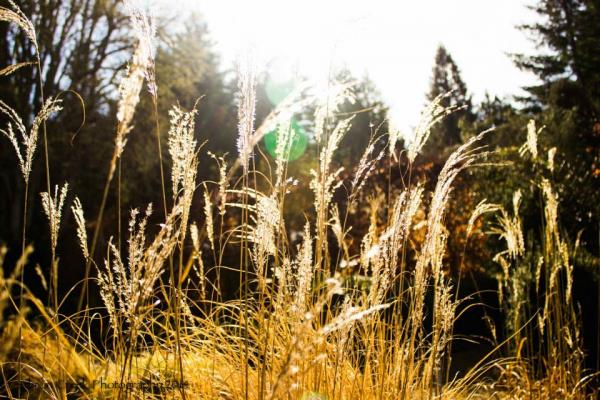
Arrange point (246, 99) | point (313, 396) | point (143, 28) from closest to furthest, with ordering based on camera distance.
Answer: point (143, 28), point (246, 99), point (313, 396)

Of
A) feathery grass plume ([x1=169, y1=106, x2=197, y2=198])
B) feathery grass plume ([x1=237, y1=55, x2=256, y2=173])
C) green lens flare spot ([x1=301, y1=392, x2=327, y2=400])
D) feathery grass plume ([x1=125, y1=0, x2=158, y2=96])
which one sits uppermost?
feathery grass plume ([x1=125, y1=0, x2=158, y2=96])

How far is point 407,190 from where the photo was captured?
1.95 m

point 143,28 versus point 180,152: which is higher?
point 143,28

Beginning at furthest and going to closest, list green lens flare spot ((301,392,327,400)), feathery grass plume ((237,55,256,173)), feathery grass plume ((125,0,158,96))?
green lens flare spot ((301,392,327,400)), feathery grass plume ((237,55,256,173)), feathery grass plume ((125,0,158,96))

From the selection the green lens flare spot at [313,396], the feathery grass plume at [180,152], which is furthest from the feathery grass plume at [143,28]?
the green lens flare spot at [313,396]

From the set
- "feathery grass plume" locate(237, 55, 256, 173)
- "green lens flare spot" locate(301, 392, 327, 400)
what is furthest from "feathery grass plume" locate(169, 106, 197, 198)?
"green lens flare spot" locate(301, 392, 327, 400)

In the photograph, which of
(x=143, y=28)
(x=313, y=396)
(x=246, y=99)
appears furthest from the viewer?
(x=313, y=396)

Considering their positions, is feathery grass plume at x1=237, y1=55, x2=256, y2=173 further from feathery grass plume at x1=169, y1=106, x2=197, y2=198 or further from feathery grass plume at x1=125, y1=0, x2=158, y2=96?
feathery grass plume at x1=125, y1=0, x2=158, y2=96

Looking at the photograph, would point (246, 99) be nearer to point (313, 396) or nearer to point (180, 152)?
point (180, 152)

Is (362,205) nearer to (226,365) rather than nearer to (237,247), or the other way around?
(237,247)

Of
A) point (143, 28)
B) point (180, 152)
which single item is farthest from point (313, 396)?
point (143, 28)

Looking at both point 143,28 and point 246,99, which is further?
point 246,99

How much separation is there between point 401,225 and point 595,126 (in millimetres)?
9946

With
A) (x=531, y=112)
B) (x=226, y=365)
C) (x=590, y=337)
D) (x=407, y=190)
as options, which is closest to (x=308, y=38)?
(x=407, y=190)
